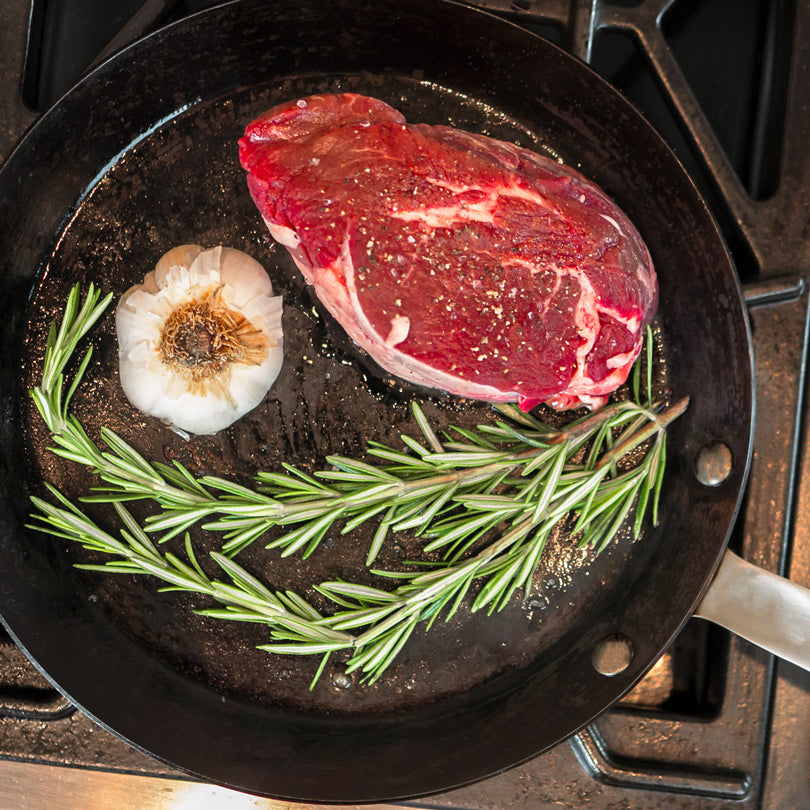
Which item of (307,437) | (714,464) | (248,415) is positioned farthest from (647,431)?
(248,415)

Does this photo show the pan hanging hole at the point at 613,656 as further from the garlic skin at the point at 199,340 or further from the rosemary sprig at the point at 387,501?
the garlic skin at the point at 199,340

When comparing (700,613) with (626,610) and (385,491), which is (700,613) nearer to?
(626,610)

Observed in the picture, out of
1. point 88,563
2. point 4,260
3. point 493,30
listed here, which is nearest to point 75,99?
point 4,260

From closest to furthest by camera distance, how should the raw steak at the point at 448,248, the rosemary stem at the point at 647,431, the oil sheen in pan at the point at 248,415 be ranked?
the raw steak at the point at 448,248 → the rosemary stem at the point at 647,431 → the oil sheen in pan at the point at 248,415

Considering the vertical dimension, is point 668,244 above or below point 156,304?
above

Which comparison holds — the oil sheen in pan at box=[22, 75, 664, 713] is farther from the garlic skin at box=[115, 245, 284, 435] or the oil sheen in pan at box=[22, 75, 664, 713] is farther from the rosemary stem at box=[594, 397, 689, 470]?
the rosemary stem at box=[594, 397, 689, 470]

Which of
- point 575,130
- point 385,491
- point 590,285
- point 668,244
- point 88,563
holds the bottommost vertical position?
point 88,563

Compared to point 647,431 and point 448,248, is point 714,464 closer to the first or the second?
point 647,431

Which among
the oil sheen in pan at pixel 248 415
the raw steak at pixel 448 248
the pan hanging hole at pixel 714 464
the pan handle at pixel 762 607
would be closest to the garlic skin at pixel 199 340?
the oil sheen in pan at pixel 248 415
